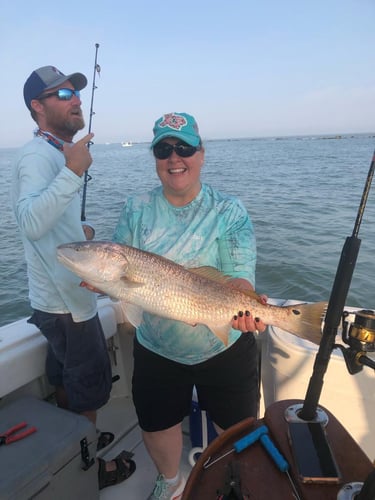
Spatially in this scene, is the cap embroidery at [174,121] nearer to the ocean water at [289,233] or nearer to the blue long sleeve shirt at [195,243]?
the ocean water at [289,233]

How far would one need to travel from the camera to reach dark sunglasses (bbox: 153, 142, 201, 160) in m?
2.50

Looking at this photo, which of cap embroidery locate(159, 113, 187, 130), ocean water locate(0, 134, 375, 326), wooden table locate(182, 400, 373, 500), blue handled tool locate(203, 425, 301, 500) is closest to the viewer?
wooden table locate(182, 400, 373, 500)

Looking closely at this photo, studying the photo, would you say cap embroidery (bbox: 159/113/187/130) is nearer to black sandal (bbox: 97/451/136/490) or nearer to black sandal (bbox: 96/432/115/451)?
black sandal (bbox: 97/451/136/490)

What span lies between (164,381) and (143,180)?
22.6 m

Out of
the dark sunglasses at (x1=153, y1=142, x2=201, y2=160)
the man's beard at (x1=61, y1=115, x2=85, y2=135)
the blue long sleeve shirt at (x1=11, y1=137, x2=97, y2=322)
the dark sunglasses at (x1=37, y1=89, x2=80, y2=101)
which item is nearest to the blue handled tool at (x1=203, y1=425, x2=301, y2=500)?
the blue long sleeve shirt at (x1=11, y1=137, x2=97, y2=322)

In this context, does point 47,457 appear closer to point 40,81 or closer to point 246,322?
point 246,322

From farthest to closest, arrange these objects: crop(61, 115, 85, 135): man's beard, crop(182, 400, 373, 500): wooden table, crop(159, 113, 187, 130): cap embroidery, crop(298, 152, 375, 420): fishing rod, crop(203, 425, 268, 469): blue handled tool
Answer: crop(61, 115, 85, 135): man's beard < crop(159, 113, 187, 130): cap embroidery < crop(298, 152, 375, 420): fishing rod < crop(203, 425, 268, 469): blue handled tool < crop(182, 400, 373, 500): wooden table

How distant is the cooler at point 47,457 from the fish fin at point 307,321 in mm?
1517

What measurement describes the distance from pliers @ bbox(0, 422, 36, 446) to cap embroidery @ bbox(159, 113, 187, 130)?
219 cm

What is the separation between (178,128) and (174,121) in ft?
0.27

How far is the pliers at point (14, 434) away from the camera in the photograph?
86.0 inches

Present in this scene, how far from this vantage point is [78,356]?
2850 mm

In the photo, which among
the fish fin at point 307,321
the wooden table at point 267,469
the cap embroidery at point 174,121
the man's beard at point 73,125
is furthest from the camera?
the man's beard at point 73,125

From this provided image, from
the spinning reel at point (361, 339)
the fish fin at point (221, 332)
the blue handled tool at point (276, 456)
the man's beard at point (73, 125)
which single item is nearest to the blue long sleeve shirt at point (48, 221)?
the man's beard at point (73, 125)
